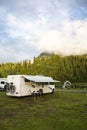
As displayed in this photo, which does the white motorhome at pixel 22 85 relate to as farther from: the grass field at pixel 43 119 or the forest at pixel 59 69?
the forest at pixel 59 69

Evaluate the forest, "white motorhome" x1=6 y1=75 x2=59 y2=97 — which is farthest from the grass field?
the forest

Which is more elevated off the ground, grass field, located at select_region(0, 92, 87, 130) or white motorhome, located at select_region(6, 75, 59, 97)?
white motorhome, located at select_region(6, 75, 59, 97)

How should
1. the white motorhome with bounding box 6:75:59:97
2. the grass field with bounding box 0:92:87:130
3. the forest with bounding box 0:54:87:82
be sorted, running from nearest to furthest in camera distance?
the grass field with bounding box 0:92:87:130 < the white motorhome with bounding box 6:75:59:97 < the forest with bounding box 0:54:87:82

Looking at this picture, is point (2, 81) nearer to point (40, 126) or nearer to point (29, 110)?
point (29, 110)

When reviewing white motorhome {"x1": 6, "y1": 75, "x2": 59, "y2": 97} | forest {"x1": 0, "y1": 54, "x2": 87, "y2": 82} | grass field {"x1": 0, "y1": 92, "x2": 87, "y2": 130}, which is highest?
forest {"x1": 0, "y1": 54, "x2": 87, "y2": 82}

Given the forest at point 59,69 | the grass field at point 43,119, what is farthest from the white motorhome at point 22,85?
the forest at point 59,69

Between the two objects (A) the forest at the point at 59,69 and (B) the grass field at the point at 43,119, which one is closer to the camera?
(B) the grass field at the point at 43,119

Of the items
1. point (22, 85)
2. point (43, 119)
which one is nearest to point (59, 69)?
point (22, 85)

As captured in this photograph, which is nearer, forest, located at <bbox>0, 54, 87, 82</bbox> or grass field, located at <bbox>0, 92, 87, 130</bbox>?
grass field, located at <bbox>0, 92, 87, 130</bbox>

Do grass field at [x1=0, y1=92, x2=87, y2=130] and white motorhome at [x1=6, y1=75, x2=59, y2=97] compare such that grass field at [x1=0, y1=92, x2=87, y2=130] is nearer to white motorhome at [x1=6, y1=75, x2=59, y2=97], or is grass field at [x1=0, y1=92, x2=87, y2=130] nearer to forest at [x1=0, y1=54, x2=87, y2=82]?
white motorhome at [x1=6, y1=75, x2=59, y2=97]

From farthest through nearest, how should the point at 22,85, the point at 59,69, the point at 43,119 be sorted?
the point at 59,69 < the point at 22,85 < the point at 43,119

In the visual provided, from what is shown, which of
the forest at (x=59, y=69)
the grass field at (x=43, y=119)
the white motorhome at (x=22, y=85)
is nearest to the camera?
the grass field at (x=43, y=119)

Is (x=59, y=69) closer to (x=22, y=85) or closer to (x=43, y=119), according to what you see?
(x=22, y=85)

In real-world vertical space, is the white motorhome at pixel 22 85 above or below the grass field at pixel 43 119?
above
